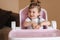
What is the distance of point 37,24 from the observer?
A: 619 mm

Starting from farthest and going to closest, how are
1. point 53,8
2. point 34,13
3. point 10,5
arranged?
point 10,5 → point 53,8 → point 34,13

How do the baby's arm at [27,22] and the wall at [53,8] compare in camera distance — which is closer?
the baby's arm at [27,22]

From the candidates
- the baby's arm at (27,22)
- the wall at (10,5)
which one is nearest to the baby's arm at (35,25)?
the baby's arm at (27,22)

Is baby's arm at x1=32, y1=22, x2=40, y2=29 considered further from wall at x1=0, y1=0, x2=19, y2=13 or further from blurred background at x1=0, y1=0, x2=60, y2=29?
wall at x1=0, y1=0, x2=19, y2=13

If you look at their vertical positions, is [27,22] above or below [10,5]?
below

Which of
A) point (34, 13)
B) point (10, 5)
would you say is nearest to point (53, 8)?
point (10, 5)

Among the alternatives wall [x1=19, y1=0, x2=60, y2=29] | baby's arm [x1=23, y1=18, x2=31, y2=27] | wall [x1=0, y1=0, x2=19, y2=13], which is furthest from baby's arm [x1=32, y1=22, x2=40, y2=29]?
wall [x1=0, y1=0, x2=19, y2=13]

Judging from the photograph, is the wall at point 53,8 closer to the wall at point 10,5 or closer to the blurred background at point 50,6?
the blurred background at point 50,6

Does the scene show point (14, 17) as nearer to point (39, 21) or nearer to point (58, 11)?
point (58, 11)

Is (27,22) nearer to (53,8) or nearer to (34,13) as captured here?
(34,13)

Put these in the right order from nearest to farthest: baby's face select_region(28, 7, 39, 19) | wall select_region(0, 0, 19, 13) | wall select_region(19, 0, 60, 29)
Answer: baby's face select_region(28, 7, 39, 19), wall select_region(19, 0, 60, 29), wall select_region(0, 0, 19, 13)

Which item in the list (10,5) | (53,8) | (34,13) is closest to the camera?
(34,13)

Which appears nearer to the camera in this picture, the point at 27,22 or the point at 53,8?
the point at 27,22

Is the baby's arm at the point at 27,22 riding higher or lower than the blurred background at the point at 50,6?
lower
